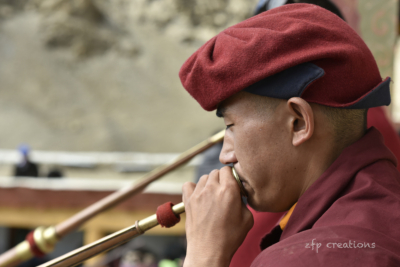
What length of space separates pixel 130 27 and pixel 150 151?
18.0ft

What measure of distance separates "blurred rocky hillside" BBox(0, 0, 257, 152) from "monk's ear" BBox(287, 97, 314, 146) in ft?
38.3

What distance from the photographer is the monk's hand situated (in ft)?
2.46

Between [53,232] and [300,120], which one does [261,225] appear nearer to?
[300,120]

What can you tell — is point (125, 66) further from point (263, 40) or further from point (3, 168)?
point (263, 40)

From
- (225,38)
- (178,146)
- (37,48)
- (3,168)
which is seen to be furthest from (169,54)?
(225,38)

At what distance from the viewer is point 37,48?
49.3ft

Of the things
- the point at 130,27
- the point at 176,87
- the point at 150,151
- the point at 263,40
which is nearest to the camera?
the point at 263,40

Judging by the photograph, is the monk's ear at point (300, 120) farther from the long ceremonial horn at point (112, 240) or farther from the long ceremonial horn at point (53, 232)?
the long ceremonial horn at point (53, 232)

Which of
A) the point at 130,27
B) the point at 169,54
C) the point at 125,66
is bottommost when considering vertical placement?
the point at 169,54

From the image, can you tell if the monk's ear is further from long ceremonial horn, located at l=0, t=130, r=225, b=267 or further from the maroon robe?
long ceremonial horn, located at l=0, t=130, r=225, b=267

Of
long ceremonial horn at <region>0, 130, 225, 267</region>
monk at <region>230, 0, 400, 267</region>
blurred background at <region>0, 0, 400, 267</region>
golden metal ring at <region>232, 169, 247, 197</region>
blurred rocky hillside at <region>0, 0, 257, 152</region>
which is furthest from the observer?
blurred rocky hillside at <region>0, 0, 257, 152</region>

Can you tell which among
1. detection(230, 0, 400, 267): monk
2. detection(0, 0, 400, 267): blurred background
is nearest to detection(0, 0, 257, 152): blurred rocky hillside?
detection(0, 0, 400, 267): blurred background

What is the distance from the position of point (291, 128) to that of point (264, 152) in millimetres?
74

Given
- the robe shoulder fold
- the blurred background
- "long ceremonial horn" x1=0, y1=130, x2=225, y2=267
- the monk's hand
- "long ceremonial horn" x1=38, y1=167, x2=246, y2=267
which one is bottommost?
the robe shoulder fold
